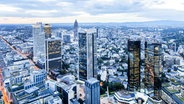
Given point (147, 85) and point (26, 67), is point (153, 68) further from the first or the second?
point (26, 67)

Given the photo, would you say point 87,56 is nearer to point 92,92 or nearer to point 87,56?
point 87,56

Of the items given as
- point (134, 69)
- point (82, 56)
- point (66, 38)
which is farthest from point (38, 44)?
point (66, 38)

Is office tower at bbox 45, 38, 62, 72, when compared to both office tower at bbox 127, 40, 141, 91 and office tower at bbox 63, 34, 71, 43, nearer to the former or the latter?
office tower at bbox 127, 40, 141, 91

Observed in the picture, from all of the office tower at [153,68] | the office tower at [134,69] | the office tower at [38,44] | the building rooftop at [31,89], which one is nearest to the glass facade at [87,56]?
the office tower at [134,69]

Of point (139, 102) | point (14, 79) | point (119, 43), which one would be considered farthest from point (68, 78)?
point (119, 43)

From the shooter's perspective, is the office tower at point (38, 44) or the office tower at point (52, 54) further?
the office tower at point (38, 44)

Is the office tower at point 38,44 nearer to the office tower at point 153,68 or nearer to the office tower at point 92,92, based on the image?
the office tower at point 153,68
